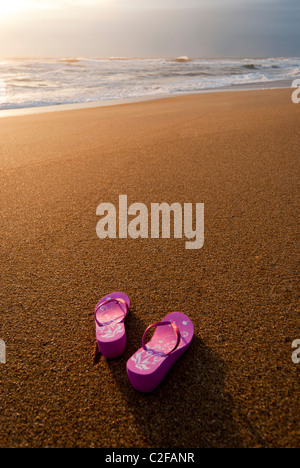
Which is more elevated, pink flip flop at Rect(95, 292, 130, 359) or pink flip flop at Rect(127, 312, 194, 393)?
pink flip flop at Rect(95, 292, 130, 359)

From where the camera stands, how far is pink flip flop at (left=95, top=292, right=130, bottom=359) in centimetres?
112

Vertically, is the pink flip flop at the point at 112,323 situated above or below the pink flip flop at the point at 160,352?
above

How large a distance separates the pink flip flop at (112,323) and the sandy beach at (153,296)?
0.17ft

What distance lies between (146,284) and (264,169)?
A: 172 cm

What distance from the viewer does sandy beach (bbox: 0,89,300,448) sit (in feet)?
3.04

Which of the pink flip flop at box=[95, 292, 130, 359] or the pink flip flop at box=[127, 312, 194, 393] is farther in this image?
the pink flip flop at box=[95, 292, 130, 359]

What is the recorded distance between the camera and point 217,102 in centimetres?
560

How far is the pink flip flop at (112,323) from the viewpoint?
112cm

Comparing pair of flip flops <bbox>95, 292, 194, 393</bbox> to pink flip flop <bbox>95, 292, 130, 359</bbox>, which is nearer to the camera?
pair of flip flops <bbox>95, 292, 194, 393</bbox>

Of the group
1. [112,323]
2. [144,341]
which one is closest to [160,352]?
[144,341]
